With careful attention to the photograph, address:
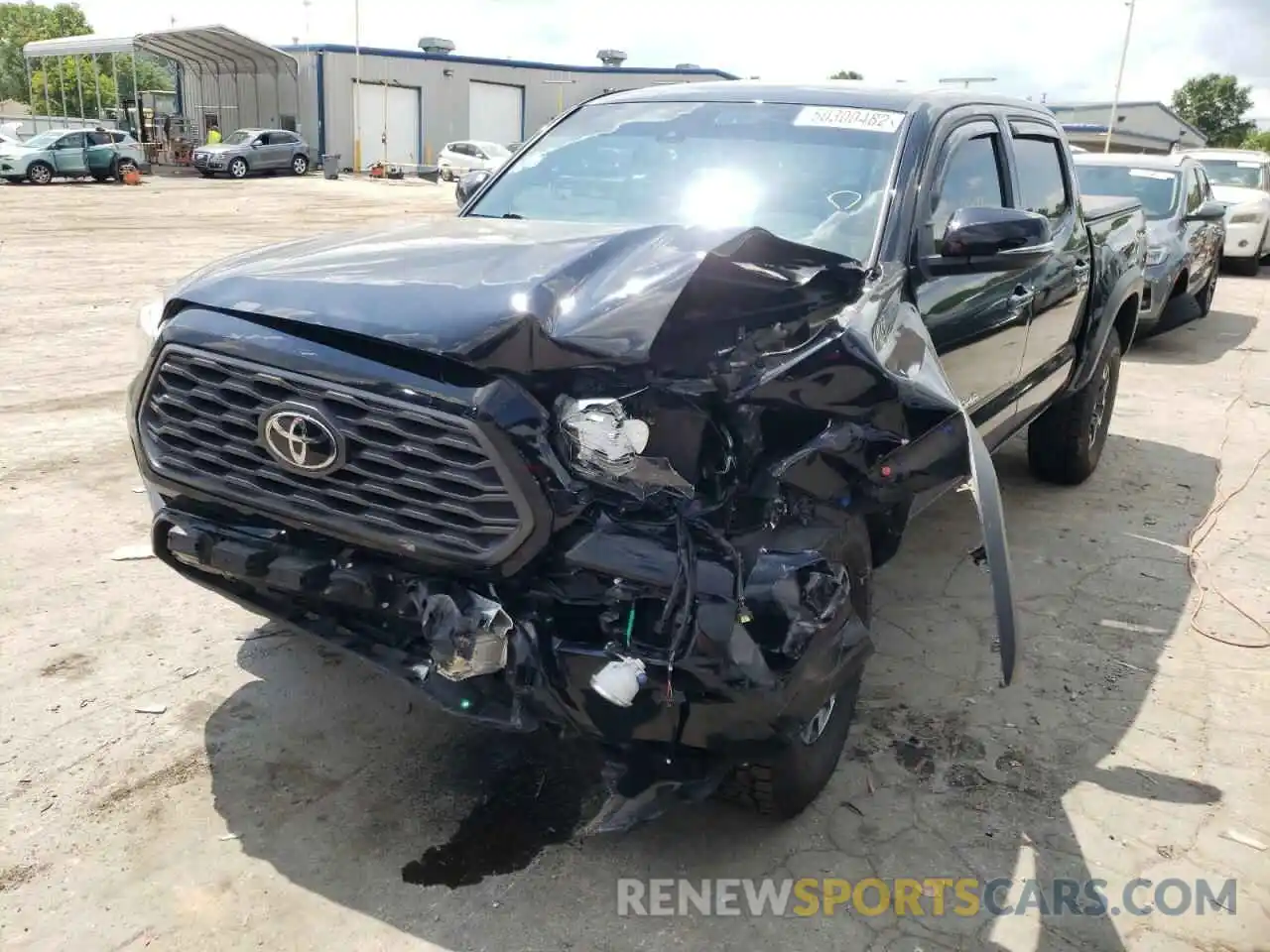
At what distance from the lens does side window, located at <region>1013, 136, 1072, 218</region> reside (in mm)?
4398

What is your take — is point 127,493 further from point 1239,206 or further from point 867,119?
point 1239,206

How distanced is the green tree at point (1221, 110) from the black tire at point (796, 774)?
88.4 m

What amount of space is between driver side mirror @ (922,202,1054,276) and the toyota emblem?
191 cm

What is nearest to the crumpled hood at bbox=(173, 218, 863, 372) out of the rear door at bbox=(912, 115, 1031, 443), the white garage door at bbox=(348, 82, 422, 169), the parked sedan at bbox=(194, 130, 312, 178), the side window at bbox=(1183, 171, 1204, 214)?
the rear door at bbox=(912, 115, 1031, 443)

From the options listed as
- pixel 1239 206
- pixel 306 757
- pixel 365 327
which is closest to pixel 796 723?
pixel 365 327

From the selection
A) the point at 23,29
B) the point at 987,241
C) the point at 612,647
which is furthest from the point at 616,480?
the point at 23,29

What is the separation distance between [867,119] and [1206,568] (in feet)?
9.13

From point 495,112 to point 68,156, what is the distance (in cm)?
2075

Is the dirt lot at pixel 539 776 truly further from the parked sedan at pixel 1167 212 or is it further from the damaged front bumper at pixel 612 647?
the parked sedan at pixel 1167 212

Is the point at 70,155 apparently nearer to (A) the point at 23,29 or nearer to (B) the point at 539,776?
(B) the point at 539,776

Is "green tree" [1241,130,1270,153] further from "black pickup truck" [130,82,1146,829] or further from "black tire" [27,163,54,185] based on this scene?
"black pickup truck" [130,82,1146,829]

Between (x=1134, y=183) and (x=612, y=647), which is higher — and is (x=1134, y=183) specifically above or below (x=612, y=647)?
above

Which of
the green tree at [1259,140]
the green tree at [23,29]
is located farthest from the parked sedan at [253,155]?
the green tree at [1259,140]

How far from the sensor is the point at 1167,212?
980cm
